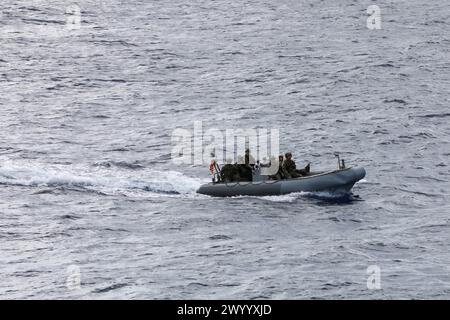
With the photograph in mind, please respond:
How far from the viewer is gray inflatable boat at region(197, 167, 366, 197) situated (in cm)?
4994

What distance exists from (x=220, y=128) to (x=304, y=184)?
16.0 metres

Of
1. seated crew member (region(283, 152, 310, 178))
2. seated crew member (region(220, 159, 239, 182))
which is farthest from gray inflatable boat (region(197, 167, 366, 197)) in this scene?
seated crew member (region(283, 152, 310, 178))

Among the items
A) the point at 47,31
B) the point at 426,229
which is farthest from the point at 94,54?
the point at 426,229

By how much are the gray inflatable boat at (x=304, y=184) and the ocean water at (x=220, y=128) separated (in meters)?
0.44

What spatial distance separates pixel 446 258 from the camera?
1622 inches

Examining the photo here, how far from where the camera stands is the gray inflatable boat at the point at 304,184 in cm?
4994

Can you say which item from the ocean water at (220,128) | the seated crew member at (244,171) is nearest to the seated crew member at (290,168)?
the ocean water at (220,128)

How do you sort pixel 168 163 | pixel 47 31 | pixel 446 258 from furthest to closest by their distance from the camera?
pixel 47 31
pixel 168 163
pixel 446 258

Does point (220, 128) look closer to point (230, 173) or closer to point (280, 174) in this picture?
point (230, 173)

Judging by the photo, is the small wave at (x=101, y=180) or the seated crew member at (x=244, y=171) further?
the small wave at (x=101, y=180)

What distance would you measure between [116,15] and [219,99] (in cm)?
3129

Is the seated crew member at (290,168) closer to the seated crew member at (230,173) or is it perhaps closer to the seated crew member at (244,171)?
the seated crew member at (244,171)
